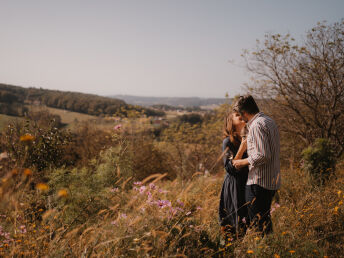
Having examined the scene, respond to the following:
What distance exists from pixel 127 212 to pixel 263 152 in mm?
1951

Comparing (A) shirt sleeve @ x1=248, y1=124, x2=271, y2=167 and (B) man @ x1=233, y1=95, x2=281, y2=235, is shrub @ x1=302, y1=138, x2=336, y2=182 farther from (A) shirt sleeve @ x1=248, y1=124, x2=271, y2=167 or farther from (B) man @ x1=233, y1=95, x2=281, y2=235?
(A) shirt sleeve @ x1=248, y1=124, x2=271, y2=167

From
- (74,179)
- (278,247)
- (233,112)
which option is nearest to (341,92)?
(233,112)

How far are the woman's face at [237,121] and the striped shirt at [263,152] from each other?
0.87ft

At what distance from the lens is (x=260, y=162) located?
83.2 inches

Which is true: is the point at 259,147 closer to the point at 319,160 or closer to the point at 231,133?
the point at 231,133

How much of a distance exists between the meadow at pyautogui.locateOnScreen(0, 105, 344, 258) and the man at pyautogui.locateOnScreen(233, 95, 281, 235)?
276 mm

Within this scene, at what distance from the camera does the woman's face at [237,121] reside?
2527mm

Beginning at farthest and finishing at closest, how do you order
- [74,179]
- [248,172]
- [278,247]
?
1. [74,179]
2. [248,172]
3. [278,247]

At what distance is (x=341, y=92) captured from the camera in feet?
20.8

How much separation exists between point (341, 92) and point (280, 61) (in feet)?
7.33

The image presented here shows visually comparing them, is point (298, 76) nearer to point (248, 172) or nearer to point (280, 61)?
point (280, 61)

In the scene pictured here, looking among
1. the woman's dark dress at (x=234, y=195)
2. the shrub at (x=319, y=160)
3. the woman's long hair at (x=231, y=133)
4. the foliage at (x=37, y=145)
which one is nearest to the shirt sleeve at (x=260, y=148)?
the woman's dark dress at (x=234, y=195)

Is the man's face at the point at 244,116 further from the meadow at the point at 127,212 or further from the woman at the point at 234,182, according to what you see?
the meadow at the point at 127,212

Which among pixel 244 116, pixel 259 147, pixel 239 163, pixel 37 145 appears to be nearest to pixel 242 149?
pixel 239 163
